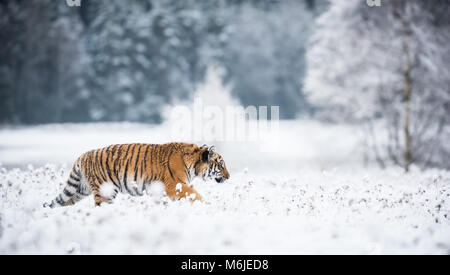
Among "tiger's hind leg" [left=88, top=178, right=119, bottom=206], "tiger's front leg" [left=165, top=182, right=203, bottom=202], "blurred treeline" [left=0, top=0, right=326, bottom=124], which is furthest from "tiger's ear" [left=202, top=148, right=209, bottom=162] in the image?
"blurred treeline" [left=0, top=0, right=326, bottom=124]

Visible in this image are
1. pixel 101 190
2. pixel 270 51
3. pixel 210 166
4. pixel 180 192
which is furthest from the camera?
pixel 270 51

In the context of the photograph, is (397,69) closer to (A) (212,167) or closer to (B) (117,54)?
(A) (212,167)

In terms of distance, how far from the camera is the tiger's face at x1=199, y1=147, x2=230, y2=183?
570cm

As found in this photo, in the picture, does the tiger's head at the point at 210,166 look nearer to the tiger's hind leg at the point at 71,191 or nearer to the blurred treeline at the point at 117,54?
the tiger's hind leg at the point at 71,191

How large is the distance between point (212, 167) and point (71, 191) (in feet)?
7.28

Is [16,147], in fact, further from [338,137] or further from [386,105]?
[386,105]

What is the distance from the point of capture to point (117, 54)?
101 feet

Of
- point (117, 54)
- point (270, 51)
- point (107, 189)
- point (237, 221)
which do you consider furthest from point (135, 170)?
point (270, 51)

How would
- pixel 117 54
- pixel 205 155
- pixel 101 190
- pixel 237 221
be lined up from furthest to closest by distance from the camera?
pixel 117 54, pixel 205 155, pixel 101 190, pixel 237 221

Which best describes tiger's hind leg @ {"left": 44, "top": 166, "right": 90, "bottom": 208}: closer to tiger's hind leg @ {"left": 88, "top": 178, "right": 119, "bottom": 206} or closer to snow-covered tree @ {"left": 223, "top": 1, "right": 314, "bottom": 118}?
tiger's hind leg @ {"left": 88, "top": 178, "right": 119, "bottom": 206}

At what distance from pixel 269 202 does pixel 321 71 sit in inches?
320

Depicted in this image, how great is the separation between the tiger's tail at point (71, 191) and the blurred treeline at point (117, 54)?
940 inches
